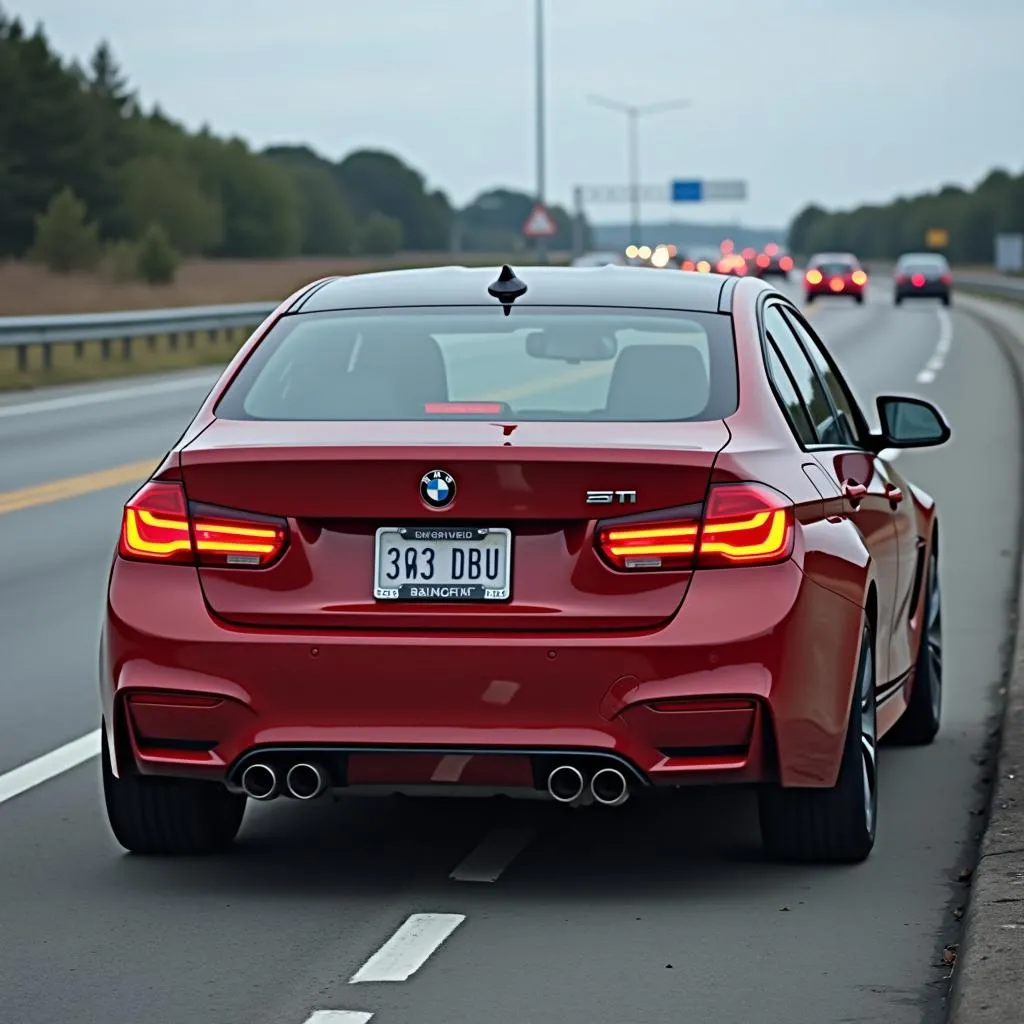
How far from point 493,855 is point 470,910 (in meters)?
0.64

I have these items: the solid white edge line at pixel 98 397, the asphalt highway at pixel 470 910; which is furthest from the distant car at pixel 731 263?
the asphalt highway at pixel 470 910

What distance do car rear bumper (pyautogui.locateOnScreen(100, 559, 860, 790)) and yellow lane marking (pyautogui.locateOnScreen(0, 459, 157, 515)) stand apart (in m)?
10.6

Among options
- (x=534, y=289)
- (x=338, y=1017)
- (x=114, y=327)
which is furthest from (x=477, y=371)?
(x=114, y=327)

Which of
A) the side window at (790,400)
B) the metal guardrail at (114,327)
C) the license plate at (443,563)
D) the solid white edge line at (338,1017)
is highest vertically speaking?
the side window at (790,400)

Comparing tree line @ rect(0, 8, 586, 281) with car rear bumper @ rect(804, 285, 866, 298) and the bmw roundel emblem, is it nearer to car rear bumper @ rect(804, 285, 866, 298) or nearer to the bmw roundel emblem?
car rear bumper @ rect(804, 285, 866, 298)

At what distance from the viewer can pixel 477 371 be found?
718 cm

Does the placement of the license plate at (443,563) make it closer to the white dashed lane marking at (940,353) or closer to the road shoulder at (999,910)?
the road shoulder at (999,910)

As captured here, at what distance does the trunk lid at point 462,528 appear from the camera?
6.00 m

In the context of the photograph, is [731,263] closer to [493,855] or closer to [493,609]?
[493,855]

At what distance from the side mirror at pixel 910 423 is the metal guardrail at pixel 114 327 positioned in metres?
22.0

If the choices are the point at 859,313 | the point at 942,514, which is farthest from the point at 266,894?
the point at 859,313

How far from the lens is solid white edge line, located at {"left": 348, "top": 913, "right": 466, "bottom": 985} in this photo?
562 cm

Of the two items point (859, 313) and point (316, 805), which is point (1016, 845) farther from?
point (859, 313)

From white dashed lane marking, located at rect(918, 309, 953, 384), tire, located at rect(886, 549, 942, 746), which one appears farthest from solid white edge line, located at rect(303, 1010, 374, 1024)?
white dashed lane marking, located at rect(918, 309, 953, 384)
